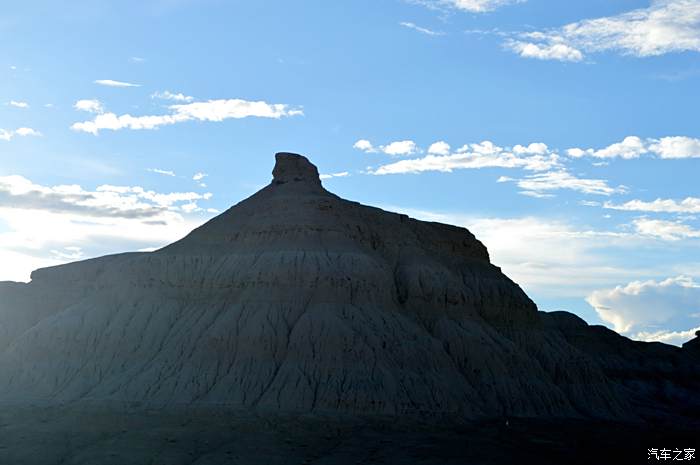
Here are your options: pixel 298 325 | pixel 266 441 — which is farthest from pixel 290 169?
pixel 266 441

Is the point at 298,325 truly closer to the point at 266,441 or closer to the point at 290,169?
→ the point at 266,441

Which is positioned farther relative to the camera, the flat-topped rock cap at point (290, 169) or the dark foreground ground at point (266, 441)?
the flat-topped rock cap at point (290, 169)

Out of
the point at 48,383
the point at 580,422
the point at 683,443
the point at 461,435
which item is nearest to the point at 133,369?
the point at 48,383

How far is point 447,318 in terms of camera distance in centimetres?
9244

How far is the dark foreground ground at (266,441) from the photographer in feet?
216

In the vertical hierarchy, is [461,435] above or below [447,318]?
below

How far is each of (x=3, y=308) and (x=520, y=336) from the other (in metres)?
47.7

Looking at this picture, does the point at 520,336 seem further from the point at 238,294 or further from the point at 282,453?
the point at 282,453

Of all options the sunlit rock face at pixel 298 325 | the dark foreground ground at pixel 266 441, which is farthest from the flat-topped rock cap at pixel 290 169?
the dark foreground ground at pixel 266 441

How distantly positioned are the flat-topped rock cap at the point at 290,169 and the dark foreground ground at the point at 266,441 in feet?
100

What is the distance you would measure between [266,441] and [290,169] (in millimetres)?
36796

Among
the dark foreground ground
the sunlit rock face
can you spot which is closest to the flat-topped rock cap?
the sunlit rock face

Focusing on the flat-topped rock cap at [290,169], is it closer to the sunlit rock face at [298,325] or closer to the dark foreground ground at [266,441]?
the sunlit rock face at [298,325]

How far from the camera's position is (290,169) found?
100 metres
